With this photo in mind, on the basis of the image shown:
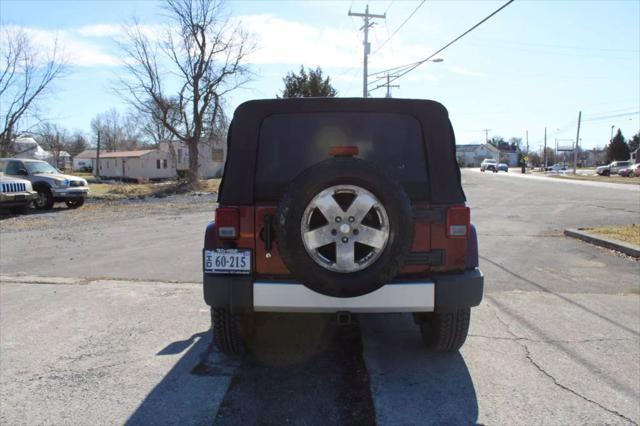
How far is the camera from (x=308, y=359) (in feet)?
12.8

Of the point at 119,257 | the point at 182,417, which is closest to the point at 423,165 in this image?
the point at 182,417

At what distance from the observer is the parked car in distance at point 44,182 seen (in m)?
16.2

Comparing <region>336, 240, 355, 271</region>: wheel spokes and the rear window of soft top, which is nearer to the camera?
<region>336, 240, 355, 271</region>: wheel spokes

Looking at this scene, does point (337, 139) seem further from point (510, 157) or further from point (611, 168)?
point (510, 157)

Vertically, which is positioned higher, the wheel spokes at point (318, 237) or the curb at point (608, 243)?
the wheel spokes at point (318, 237)

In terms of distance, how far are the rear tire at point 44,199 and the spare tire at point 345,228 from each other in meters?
16.4

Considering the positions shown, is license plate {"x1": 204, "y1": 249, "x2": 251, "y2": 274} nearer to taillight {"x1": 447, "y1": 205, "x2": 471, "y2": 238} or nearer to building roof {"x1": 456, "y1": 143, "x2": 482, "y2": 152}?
taillight {"x1": 447, "y1": 205, "x2": 471, "y2": 238}

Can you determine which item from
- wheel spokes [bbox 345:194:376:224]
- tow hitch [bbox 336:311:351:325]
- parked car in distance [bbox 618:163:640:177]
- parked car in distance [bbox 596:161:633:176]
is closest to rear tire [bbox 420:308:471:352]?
tow hitch [bbox 336:311:351:325]

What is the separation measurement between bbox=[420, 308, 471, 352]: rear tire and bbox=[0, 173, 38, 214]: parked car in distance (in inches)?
565

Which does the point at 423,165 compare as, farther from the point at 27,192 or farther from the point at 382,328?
the point at 27,192

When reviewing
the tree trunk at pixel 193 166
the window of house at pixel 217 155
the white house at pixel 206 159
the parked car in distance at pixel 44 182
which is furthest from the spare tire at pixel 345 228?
the window of house at pixel 217 155

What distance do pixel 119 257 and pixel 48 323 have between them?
3.53m

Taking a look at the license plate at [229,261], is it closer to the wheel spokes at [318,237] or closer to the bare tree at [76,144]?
the wheel spokes at [318,237]

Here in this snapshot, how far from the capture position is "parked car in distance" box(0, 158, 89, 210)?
16.2m
